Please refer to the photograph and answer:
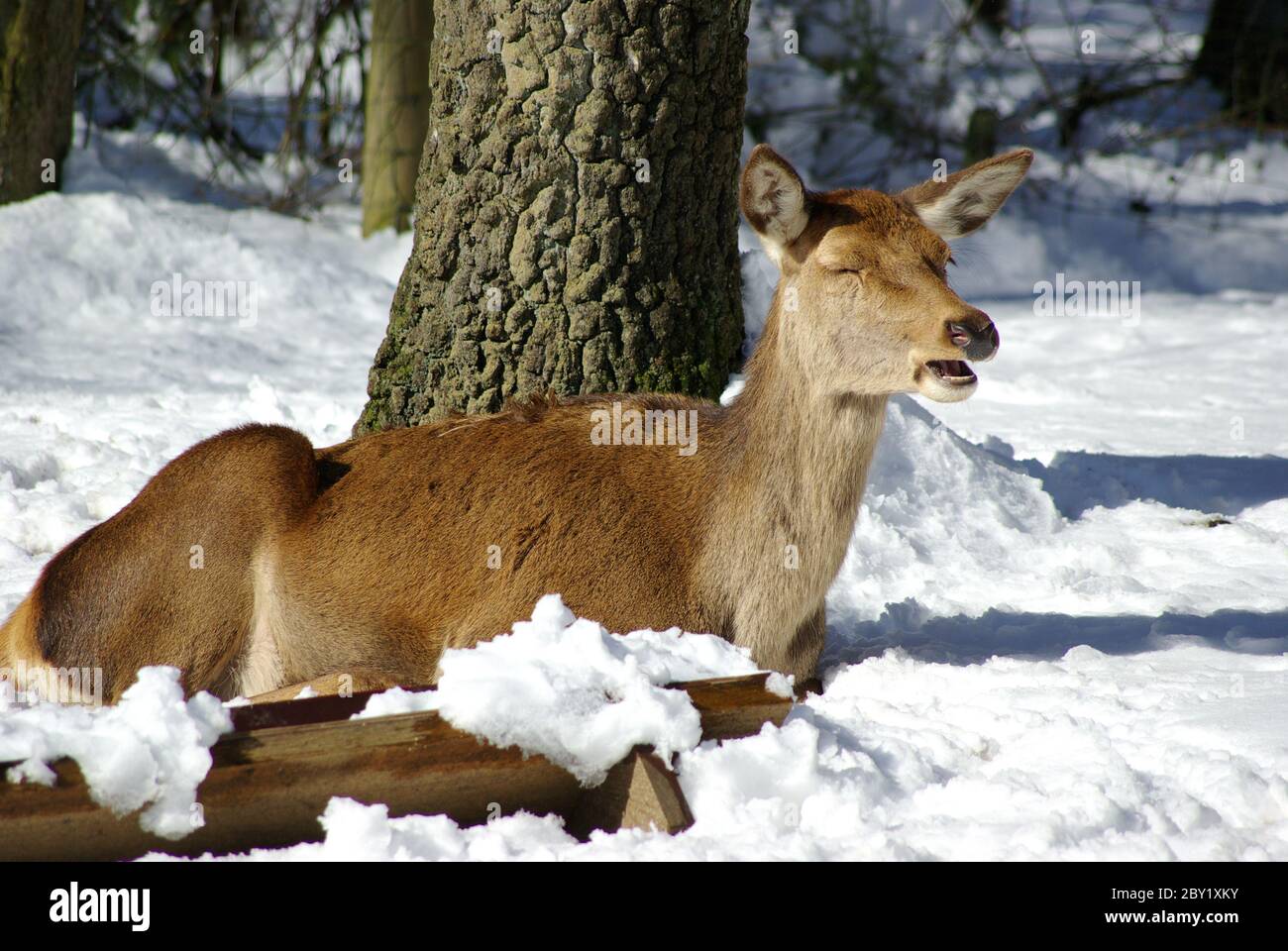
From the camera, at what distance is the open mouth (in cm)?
416

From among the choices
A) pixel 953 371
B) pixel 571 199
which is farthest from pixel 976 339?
pixel 571 199

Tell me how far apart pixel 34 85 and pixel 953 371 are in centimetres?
660

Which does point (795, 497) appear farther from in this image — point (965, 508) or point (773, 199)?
point (965, 508)

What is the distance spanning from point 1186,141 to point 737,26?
33.0 feet

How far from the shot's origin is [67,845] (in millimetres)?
3008

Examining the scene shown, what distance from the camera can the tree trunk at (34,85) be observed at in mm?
8461

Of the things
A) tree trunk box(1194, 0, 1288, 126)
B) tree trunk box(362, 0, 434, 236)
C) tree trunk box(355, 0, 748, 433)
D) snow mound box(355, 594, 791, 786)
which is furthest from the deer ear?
tree trunk box(1194, 0, 1288, 126)

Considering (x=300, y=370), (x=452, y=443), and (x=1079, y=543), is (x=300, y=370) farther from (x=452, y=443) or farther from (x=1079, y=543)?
(x=1079, y=543)

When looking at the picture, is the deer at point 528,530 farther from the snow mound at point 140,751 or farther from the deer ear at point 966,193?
the snow mound at point 140,751

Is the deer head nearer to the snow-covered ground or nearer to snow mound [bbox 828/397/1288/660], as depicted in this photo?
the snow-covered ground

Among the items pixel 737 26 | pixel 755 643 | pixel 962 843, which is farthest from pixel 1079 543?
pixel 962 843

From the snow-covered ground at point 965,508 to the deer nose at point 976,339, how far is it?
1.02m

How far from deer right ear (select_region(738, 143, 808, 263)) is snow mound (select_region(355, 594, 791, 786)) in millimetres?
1520

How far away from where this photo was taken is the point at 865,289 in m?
4.34
